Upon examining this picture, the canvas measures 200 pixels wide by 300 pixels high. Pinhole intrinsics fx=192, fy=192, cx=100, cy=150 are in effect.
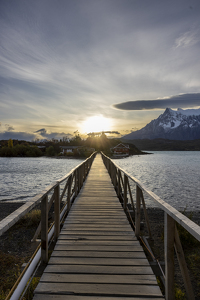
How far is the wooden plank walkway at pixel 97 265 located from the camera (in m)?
2.09

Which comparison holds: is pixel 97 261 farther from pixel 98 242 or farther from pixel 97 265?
pixel 98 242

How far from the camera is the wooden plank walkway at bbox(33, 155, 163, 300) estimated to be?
209 cm

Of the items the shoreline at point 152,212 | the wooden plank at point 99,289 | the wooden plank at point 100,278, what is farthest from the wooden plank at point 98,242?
the shoreline at point 152,212

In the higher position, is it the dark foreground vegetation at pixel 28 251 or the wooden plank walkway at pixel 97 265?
the wooden plank walkway at pixel 97 265

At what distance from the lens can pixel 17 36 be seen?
9156mm

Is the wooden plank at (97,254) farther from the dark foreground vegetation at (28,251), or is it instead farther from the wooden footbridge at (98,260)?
the dark foreground vegetation at (28,251)

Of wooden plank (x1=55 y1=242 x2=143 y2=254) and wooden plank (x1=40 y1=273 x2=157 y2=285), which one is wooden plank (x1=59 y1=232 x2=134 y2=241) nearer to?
wooden plank (x1=55 y1=242 x2=143 y2=254)

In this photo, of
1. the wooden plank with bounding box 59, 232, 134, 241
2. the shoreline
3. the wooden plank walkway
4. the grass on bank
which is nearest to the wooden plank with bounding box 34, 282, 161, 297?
the wooden plank walkway

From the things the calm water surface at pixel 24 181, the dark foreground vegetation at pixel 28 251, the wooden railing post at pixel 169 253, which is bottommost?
the calm water surface at pixel 24 181

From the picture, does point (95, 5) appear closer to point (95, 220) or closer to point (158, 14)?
point (158, 14)

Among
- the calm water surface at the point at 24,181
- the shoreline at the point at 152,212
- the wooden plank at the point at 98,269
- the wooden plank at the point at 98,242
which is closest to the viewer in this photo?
the wooden plank at the point at 98,269

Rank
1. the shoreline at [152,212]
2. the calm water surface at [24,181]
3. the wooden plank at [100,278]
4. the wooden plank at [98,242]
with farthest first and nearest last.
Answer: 1. the calm water surface at [24,181]
2. the shoreline at [152,212]
3. the wooden plank at [98,242]
4. the wooden plank at [100,278]

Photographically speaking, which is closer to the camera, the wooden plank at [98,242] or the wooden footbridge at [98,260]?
the wooden footbridge at [98,260]

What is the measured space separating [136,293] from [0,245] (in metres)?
5.38
